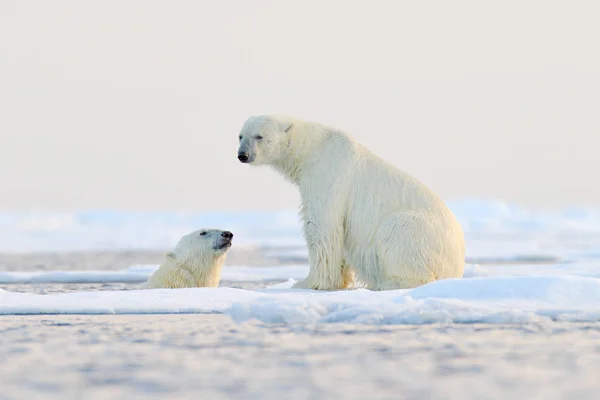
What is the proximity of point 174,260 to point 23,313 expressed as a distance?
2571 mm

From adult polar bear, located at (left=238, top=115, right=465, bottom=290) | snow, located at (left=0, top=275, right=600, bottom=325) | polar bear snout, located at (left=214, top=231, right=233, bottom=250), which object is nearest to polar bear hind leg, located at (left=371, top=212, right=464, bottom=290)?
adult polar bear, located at (left=238, top=115, right=465, bottom=290)

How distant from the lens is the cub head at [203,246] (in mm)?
8320

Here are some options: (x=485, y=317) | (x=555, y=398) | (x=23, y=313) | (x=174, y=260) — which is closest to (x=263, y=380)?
(x=555, y=398)

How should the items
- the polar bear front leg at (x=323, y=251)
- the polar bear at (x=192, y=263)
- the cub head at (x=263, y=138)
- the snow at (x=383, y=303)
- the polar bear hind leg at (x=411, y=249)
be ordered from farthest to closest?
the polar bear at (x=192, y=263), the cub head at (x=263, y=138), the polar bear front leg at (x=323, y=251), the polar bear hind leg at (x=411, y=249), the snow at (x=383, y=303)

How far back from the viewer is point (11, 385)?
3.38 metres

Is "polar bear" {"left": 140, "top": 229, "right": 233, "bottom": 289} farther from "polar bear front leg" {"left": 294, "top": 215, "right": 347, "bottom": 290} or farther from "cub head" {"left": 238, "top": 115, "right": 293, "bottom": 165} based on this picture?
"polar bear front leg" {"left": 294, "top": 215, "right": 347, "bottom": 290}

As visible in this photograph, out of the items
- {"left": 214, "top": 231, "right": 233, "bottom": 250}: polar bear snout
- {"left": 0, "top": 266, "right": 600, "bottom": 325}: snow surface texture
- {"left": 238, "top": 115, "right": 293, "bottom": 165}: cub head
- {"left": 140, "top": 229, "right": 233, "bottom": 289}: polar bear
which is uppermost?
{"left": 238, "top": 115, "right": 293, "bottom": 165}: cub head

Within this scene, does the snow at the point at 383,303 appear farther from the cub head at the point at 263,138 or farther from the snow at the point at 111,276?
the snow at the point at 111,276

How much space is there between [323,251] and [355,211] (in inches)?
16.2

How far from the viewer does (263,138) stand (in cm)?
737

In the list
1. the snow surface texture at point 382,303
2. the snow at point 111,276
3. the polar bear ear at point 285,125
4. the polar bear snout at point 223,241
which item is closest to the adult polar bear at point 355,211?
the polar bear ear at point 285,125

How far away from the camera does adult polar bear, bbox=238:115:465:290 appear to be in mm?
6965

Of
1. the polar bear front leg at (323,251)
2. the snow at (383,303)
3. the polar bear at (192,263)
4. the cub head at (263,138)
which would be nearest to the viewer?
the snow at (383,303)

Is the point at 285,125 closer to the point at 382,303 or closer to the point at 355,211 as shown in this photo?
the point at 355,211
